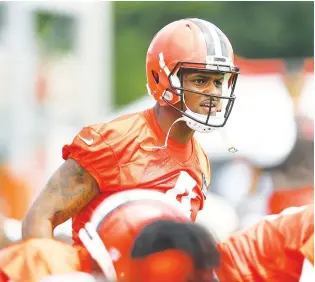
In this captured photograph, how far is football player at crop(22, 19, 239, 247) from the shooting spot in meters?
2.32

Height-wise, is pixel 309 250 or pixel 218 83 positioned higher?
pixel 218 83

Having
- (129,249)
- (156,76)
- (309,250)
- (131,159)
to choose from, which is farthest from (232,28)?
(129,249)

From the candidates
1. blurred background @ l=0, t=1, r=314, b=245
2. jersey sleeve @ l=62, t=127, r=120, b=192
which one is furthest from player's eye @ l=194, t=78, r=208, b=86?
blurred background @ l=0, t=1, r=314, b=245

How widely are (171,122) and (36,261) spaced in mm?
582

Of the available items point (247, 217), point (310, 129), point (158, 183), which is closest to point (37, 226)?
point (158, 183)

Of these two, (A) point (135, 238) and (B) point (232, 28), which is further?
(B) point (232, 28)

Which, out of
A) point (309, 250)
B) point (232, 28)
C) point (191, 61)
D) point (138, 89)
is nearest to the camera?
point (309, 250)

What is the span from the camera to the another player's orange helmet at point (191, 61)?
235 centimetres

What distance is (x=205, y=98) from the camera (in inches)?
92.7

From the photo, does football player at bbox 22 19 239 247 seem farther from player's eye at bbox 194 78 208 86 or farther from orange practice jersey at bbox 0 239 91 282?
orange practice jersey at bbox 0 239 91 282

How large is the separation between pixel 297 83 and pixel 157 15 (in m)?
1.20

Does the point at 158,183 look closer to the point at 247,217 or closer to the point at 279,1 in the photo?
the point at 247,217

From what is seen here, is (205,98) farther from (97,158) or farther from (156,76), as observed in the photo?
(97,158)

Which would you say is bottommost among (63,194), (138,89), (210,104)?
(138,89)
